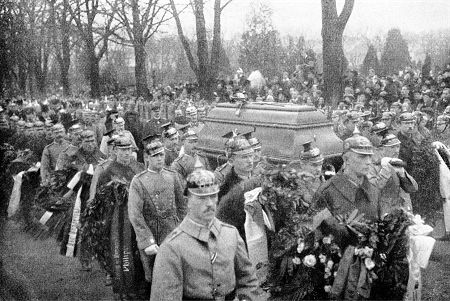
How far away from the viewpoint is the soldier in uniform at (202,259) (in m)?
2.59

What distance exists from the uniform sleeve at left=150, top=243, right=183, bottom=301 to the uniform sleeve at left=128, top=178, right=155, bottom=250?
1704 mm

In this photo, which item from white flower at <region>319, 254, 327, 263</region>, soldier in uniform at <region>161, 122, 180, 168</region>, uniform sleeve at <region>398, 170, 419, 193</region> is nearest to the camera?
white flower at <region>319, 254, 327, 263</region>

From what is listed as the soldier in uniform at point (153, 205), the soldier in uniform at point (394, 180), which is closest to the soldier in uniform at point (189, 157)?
the soldier in uniform at point (153, 205)

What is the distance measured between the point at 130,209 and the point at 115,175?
3.22 ft

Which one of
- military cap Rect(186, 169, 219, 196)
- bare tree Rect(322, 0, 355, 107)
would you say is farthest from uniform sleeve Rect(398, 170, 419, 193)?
bare tree Rect(322, 0, 355, 107)

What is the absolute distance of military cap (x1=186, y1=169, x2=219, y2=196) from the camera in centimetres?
275

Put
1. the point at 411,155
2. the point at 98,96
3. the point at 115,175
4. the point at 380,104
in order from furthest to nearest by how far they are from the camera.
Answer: the point at 98,96
the point at 380,104
the point at 411,155
the point at 115,175

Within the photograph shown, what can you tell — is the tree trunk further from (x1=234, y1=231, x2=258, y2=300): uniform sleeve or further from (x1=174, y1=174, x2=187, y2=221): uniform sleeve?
(x1=234, y1=231, x2=258, y2=300): uniform sleeve

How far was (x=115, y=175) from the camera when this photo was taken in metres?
5.29

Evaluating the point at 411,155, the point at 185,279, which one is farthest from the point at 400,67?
the point at 185,279

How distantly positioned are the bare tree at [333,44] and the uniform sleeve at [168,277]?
1007 cm

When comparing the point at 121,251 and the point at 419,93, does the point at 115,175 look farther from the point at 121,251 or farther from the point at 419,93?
the point at 419,93

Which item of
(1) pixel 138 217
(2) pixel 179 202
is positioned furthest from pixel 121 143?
(1) pixel 138 217

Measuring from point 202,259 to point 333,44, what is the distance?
10456 millimetres
